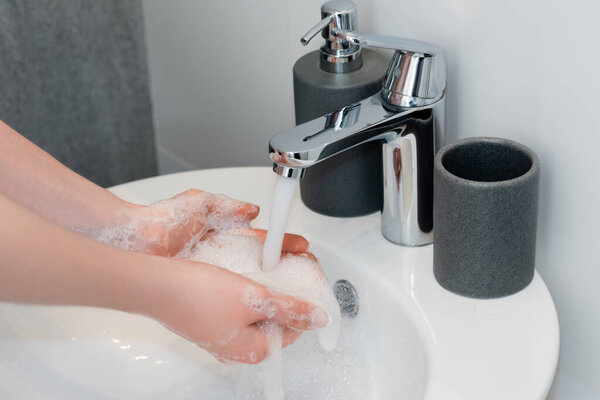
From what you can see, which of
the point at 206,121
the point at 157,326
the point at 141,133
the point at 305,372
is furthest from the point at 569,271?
the point at 141,133

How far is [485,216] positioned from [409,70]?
0.14m

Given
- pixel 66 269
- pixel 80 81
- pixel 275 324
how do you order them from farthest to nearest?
pixel 80 81, pixel 275 324, pixel 66 269

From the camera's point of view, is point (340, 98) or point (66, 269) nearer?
point (66, 269)

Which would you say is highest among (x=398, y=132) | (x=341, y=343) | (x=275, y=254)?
(x=398, y=132)

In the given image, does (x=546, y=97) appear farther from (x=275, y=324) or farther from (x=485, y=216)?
(x=275, y=324)

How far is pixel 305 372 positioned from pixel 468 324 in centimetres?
17

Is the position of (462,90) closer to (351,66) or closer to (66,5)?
(351,66)

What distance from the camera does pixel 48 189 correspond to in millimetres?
721

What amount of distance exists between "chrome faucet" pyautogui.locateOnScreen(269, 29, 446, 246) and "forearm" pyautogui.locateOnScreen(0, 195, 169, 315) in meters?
0.14

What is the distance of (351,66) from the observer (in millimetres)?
741

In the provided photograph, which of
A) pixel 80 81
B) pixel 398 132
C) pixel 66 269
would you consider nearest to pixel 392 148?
pixel 398 132

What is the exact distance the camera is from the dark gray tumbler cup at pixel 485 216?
63 cm

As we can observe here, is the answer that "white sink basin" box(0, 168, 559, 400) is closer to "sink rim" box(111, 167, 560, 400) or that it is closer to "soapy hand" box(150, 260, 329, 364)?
"sink rim" box(111, 167, 560, 400)

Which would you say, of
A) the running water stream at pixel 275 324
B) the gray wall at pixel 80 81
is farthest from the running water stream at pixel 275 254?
the gray wall at pixel 80 81
